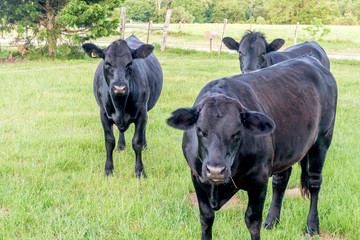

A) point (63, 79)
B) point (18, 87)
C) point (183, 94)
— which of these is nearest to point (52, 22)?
A: point (63, 79)

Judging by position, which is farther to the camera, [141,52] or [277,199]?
[141,52]

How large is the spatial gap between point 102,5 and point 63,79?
6.54 m

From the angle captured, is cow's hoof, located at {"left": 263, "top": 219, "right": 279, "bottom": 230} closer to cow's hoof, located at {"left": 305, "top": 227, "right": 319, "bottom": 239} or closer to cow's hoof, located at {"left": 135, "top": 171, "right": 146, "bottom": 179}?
cow's hoof, located at {"left": 305, "top": 227, "right": 319, "bottom": 239}

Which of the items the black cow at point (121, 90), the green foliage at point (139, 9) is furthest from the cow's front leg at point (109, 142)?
the green foliage at point (139, 9)

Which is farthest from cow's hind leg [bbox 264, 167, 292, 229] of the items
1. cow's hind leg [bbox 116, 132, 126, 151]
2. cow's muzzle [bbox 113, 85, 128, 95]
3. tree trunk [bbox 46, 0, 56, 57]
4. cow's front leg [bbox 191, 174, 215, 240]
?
tree trunk [bbox 46, 0, 56, 57]

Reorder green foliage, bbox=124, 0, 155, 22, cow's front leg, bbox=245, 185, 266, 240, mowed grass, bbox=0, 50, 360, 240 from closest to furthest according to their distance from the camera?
cow's front leg, bbox=245, 185, 266, 240
mowed grass, bbox=0, 50, 360, 240
green foliage, bbox=124, 0, 155, 22

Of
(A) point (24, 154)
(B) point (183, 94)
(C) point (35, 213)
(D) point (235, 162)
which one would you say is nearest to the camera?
(D) point (235, 162)

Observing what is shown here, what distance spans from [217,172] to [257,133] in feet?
1.31

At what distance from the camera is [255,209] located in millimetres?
2773

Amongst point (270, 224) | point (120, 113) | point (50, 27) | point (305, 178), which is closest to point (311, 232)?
point (270, 224)

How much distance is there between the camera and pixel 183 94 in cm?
890

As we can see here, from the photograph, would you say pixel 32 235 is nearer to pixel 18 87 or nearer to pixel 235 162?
pixel 235 162

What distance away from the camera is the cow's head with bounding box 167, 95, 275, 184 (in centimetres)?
231

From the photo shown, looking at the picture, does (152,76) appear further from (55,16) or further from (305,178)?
(55,16)
